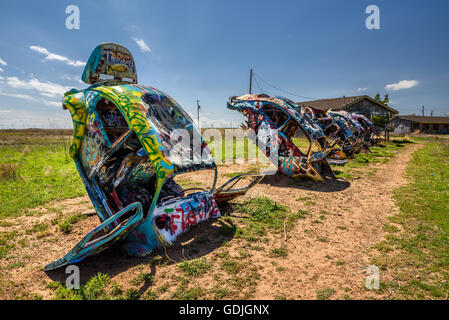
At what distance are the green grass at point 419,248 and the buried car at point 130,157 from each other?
10.8 feet

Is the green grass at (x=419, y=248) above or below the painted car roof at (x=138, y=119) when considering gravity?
below

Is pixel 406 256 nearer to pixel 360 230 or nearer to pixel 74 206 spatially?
pixel 360 230

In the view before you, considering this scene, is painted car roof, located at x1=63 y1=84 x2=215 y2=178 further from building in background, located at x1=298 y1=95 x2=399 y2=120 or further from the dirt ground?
building in background, located at x1=298 y1=95 x2=399 y2=120

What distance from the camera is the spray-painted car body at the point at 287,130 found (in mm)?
8631

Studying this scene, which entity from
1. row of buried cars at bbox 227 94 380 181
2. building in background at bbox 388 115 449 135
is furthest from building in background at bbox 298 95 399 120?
building in background at bbox 388 115 449 135

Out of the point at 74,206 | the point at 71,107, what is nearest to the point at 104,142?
the point at 71,107

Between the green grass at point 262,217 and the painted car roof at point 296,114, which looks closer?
the green grass at point 262,217

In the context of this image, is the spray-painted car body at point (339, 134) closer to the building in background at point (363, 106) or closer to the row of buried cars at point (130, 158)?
the row of buried cars at point (130, 158)

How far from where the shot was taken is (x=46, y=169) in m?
11.3

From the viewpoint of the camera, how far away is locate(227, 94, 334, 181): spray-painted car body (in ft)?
28.3

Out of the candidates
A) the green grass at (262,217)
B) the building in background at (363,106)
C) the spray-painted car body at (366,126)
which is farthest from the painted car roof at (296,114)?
the building in background at (363,106)

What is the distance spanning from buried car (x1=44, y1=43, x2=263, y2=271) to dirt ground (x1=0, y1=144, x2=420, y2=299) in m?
0.36

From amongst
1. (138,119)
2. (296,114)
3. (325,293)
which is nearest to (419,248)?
(325,293)
